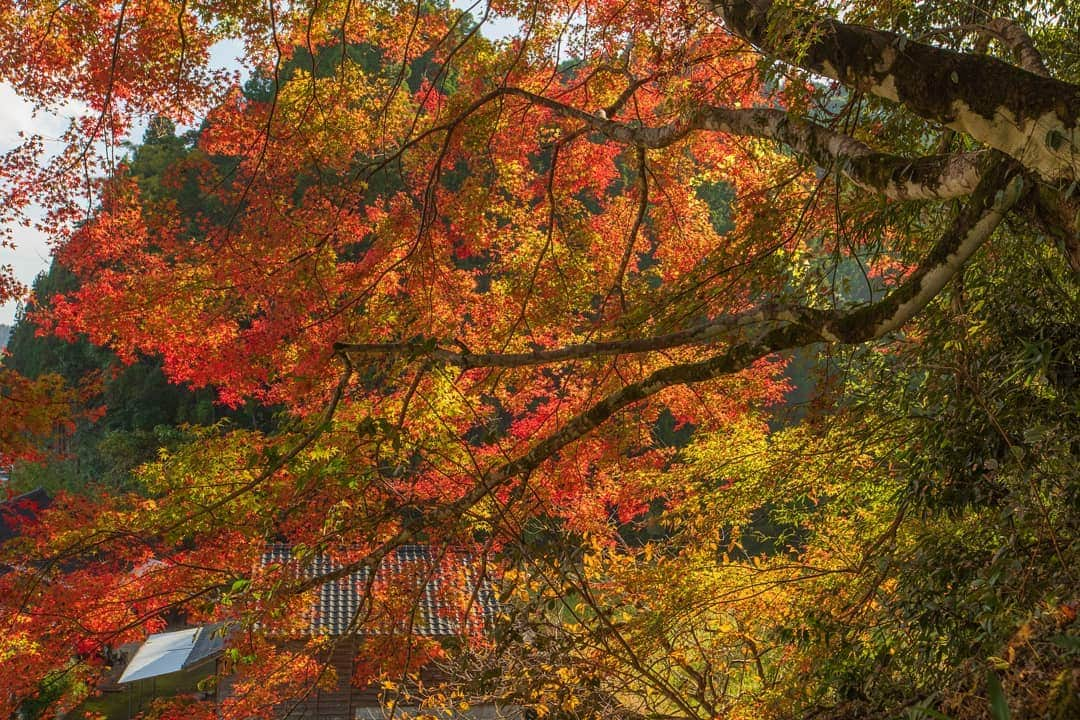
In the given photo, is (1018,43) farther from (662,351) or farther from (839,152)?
(662,351)

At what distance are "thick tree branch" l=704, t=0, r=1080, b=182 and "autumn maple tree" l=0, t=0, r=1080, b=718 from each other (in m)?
0.01

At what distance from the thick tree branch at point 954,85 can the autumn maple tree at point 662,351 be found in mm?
11

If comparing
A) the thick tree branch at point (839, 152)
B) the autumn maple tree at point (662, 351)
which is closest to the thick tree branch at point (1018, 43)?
the autumn maple tree at point (662, 351)

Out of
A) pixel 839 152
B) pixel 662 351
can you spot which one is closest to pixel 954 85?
pixel 839 152

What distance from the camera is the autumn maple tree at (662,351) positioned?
242 centimetres

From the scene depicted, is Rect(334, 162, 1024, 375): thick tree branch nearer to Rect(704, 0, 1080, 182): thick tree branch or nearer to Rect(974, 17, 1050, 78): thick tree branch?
Rect(704, 0, 1080, 182): thick tree branch

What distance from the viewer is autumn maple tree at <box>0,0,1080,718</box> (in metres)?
2.42

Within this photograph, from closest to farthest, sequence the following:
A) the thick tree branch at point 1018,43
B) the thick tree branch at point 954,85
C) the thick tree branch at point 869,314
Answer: the thick tree branch at point 954,85
the thick tree branch at point 869,314
the thick tree branch at point 1018,43

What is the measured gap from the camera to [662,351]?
5176 millimetres

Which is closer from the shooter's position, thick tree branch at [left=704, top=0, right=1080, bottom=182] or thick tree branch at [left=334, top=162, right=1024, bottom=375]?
thick tree branch at [left=704, top=0, right=1080, bottom=182]

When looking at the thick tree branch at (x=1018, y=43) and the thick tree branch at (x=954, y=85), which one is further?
the thick tree branch at (x=1018, y=43)

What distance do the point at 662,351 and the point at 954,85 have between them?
10.1ft

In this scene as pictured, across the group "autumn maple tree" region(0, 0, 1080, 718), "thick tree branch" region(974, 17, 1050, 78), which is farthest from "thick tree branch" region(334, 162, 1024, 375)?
"thick tree branch" region(974, 17, 1050, 78)

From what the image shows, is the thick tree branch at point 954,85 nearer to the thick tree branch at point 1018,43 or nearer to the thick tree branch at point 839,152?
the thick tree branch at point 839,152
